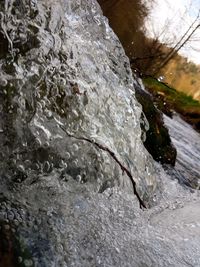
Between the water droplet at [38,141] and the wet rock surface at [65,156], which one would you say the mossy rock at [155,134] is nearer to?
the wet rock surface at [65,156]

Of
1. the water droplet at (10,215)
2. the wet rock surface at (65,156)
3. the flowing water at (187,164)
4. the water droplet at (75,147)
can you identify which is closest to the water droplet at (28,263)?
the wet rock surface at (65,156)

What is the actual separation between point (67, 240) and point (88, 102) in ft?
2.46

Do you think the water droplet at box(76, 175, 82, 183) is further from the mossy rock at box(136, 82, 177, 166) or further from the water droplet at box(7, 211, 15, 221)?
the mossy rock at box(136, 82, 177, 166)

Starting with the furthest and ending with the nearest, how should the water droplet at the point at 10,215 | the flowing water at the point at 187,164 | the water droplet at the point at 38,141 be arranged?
the flowing water at the point at 187,164
the water droplet at the point at 38,141
the water droplet at the point at 10,215

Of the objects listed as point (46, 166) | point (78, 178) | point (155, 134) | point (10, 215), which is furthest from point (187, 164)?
point (10, 215)

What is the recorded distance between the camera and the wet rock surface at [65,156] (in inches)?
62.5

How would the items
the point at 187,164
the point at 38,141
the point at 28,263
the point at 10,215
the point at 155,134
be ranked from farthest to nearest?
1. the point at 187,164
2. the point at 155,134
3. the point at 38,141
4. the point at 10,215
5. the point at 28,263

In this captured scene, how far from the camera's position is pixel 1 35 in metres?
1.86

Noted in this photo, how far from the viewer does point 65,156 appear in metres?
1.99

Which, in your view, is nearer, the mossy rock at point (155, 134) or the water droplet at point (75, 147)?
the water droplet at point (75, 147)

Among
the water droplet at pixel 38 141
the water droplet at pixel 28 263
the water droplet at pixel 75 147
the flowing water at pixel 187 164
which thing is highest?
the water droplet at pixel 75 147

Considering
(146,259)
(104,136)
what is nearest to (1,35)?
(104,136)

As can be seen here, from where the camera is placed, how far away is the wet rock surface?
1.59m

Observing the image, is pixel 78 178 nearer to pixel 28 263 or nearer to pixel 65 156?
pixel 65 156
